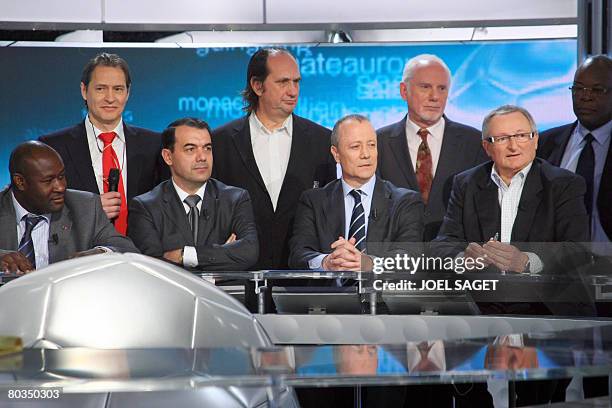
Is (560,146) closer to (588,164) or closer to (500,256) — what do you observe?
(588,164)

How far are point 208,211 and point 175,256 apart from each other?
41cm

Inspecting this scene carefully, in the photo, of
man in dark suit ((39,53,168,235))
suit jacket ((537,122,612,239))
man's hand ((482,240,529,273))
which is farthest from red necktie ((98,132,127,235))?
suit jacket ((537,122,612,239))

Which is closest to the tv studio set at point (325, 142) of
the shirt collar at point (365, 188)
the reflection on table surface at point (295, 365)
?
the shirt collar at point (365, 188)

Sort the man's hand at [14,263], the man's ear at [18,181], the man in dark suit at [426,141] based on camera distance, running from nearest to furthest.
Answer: the man's hand at [14,263], the man's ear at [18,181], the man in dark suit at [426,141]

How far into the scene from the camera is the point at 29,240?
20.8ft

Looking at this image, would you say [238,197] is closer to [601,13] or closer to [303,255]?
[303,255]

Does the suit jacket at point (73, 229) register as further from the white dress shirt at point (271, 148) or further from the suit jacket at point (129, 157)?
the white dress shirt at point (271, 148)

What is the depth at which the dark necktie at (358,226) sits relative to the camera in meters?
6.57

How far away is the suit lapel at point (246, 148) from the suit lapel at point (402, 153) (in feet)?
3.20

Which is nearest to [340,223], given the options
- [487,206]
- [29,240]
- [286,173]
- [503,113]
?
[286,173]

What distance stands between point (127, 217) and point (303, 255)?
1.27 m

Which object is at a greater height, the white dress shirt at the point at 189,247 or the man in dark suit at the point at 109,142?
the man in dark suit at the point at 109,142

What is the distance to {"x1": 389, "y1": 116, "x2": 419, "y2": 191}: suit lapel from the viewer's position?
678cm

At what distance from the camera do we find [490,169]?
21.9ft
